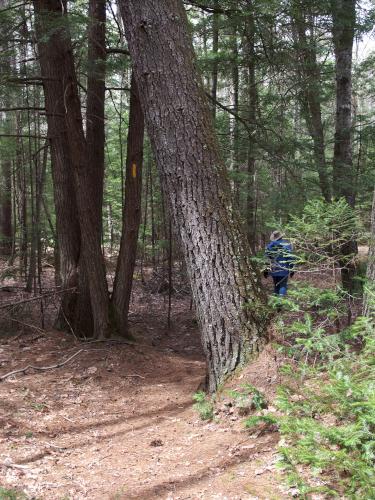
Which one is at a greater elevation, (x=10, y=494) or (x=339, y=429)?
(x=339, y=429)

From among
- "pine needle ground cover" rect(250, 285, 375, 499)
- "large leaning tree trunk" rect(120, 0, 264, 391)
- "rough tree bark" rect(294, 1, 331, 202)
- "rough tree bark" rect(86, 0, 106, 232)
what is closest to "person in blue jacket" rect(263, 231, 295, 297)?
"large leaning tree trunk" rect(120, 0, 264, 391)

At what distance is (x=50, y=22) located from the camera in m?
6.14

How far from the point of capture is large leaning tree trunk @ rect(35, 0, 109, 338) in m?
7.15

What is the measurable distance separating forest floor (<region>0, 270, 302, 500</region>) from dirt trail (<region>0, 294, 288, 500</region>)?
0.01 meters

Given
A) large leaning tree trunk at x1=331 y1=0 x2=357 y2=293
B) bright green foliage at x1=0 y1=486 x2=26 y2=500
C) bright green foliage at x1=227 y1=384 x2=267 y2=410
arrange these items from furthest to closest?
large leaning tree trunk at x1=331 y1=0 x2=357 y2=293 → bright green foliage at x1=227 y1=384 x2=267 y2=410 → bright green foliage at x1=0 y1=486 x2=26 y2=500

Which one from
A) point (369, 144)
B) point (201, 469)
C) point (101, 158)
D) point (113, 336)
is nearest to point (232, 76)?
point (369, 144)

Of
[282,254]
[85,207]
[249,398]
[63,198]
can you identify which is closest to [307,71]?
[85,207]

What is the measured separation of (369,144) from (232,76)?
3747 mm

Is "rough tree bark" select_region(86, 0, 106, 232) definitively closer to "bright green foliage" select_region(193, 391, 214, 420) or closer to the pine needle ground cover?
"bright green foliage" select_region(193, 391, 214, 420)

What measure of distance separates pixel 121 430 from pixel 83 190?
379 cm

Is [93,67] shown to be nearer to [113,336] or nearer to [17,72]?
[17,72]

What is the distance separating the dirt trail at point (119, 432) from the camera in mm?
3484

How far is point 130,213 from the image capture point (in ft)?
25.4

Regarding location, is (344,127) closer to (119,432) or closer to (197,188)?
(197,188)
